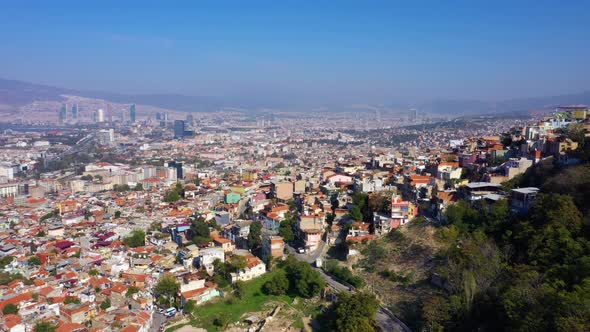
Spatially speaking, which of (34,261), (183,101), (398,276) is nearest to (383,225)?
(398,276)

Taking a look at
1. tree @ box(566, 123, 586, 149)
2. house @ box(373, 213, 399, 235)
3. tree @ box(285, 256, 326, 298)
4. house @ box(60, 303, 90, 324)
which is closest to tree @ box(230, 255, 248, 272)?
tree @ box(285, 256, 326, 298)

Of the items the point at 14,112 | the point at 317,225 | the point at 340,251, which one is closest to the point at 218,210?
the point at 317,225

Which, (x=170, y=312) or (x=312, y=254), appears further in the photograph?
(x=312, y=254)

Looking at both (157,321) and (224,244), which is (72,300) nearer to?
(157,321)

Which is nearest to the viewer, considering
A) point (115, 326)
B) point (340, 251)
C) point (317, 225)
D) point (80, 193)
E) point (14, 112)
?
point (115, 326)

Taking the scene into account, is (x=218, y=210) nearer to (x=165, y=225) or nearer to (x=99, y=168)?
(x=165, y=225)

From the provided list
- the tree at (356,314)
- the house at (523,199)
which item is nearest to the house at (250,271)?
the tree at (356,314)
